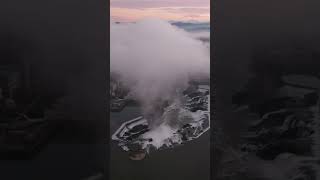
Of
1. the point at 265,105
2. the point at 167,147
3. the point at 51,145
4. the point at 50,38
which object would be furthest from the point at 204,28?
the point at 51,145

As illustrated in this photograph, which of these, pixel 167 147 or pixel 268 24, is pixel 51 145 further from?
pixel 268 24

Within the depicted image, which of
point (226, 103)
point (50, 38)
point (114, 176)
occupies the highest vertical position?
point (50, 38)

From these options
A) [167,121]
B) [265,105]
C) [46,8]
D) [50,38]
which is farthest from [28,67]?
[265,105]

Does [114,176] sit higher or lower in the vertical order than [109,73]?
lower

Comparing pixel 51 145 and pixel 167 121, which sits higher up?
pixel 167 121

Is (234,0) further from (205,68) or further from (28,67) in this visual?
(28,67)

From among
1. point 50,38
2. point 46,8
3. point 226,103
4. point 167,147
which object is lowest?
point 167,147
